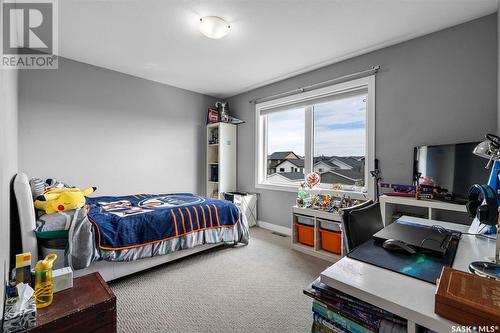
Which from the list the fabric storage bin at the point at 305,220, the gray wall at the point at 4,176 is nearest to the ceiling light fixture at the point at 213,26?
the gray wall at the point at 4,176

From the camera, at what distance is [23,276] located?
130 centimetres

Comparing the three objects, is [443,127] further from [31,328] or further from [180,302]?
[31,328]

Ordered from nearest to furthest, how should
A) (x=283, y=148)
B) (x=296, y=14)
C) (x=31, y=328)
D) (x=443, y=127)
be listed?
(x=31, y=328) < (x=296, y=14) < (x=443, y=127) < (x=283, y=148)

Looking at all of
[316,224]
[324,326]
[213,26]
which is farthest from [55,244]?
[316,224]

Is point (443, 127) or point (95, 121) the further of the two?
point (95, 121)

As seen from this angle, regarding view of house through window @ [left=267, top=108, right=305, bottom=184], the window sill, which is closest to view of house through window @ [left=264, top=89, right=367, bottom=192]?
view of house through window @ [left=267, top=108, right=305, bottom=184]

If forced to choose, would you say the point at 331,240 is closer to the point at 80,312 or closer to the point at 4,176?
the point at 80,312

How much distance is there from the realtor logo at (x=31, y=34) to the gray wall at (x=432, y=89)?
319cm

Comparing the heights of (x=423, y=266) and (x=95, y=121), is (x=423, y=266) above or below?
below

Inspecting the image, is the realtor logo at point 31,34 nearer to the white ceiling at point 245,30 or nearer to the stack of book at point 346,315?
the white ceiling at point 245,30

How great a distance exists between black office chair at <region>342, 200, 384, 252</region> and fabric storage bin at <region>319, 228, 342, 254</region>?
128 cm

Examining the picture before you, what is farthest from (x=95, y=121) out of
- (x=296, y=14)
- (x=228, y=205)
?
(x=296, y=14)

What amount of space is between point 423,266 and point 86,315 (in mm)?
1643

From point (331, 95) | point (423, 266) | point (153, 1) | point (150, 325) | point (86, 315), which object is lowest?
point (150, 325)
